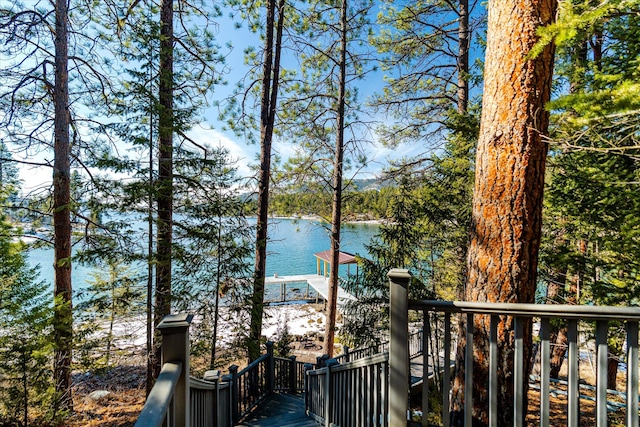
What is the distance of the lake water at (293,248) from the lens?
685 cm

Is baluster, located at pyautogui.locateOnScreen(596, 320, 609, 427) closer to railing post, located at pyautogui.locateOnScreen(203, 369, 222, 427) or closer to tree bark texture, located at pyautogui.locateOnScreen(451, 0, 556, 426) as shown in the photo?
tree bark texture, located at pyautogui.locateOnScreen(451, 0, 556, 426)

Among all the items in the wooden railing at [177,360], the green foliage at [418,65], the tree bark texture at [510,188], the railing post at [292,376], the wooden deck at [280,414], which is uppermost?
the green foliage at [418,65]

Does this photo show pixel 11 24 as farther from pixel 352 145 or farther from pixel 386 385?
pixel 386 385

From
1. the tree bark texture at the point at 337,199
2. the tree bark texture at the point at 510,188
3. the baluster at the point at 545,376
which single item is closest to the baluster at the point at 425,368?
the tree bark texture at the point at 510,188

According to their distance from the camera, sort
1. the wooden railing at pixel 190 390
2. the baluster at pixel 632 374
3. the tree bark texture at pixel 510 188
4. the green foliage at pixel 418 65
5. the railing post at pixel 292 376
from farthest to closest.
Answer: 1. the railing post at pixel 292 376
2. the green foliage at pixel 418 65
3. the tree bark texture at pixel 510 188
4. the baluster at pixel 632 374
5. the wooden railing at pixel 190 390

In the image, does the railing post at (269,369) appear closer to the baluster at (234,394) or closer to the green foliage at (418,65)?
the baluster at (234,394)

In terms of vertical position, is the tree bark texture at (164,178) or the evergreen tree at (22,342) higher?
the tree bark texture at (164,178)

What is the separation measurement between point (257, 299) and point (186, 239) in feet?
5.98

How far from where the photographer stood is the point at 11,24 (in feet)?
15.1

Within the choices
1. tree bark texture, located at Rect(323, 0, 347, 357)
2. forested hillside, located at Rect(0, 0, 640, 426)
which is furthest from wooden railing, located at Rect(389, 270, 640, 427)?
tree bark texture, located at Rect(323, 0, 347, 357)

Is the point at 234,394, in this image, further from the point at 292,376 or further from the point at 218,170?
the point at 218,170

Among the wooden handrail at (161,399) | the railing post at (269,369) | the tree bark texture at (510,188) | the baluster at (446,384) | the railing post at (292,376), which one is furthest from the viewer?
the railing post at (292,376)

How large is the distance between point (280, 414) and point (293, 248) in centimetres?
2868

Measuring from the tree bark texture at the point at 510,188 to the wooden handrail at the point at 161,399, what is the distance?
1909 mm
